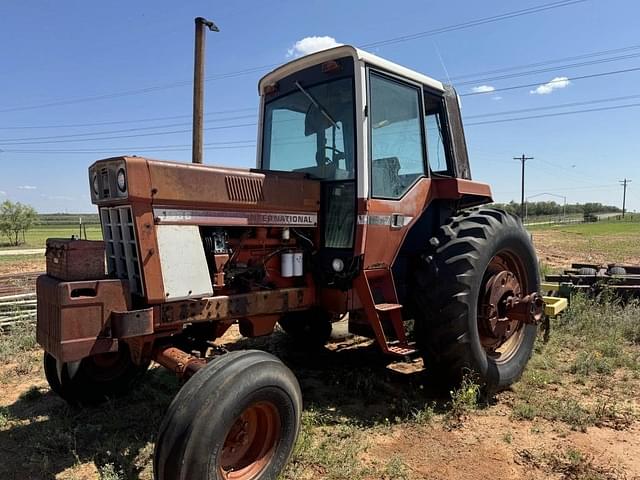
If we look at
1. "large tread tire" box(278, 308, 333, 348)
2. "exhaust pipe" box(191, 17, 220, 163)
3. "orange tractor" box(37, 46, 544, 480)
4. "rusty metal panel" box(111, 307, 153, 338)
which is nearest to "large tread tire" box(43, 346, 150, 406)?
"orange tractor" box(37, 46, 544, 480)

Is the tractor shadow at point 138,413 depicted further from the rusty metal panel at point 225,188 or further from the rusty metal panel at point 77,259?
the rusty metal panel at point 225,188

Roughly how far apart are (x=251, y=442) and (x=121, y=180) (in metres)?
1.80

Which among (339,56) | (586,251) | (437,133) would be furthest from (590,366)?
(586,251)

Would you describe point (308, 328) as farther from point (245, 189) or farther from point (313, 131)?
point (245, 189)

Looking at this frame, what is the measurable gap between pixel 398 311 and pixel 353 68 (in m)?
2.00

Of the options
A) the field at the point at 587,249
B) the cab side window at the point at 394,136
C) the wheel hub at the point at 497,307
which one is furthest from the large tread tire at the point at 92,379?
the field at the point at 587,249

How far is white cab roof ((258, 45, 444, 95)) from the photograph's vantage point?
3.86 meters

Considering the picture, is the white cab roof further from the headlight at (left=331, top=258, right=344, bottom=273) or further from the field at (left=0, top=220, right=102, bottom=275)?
the field at (left=0, top=220, right=102, bottom=275)

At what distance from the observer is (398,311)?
13.5 ft

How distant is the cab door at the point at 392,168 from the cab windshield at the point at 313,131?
0.21 meters

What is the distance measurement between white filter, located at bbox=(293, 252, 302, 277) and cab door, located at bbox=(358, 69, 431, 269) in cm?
52

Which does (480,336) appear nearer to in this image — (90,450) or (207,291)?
(207,291)

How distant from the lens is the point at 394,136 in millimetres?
4215

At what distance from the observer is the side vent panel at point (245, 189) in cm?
346
